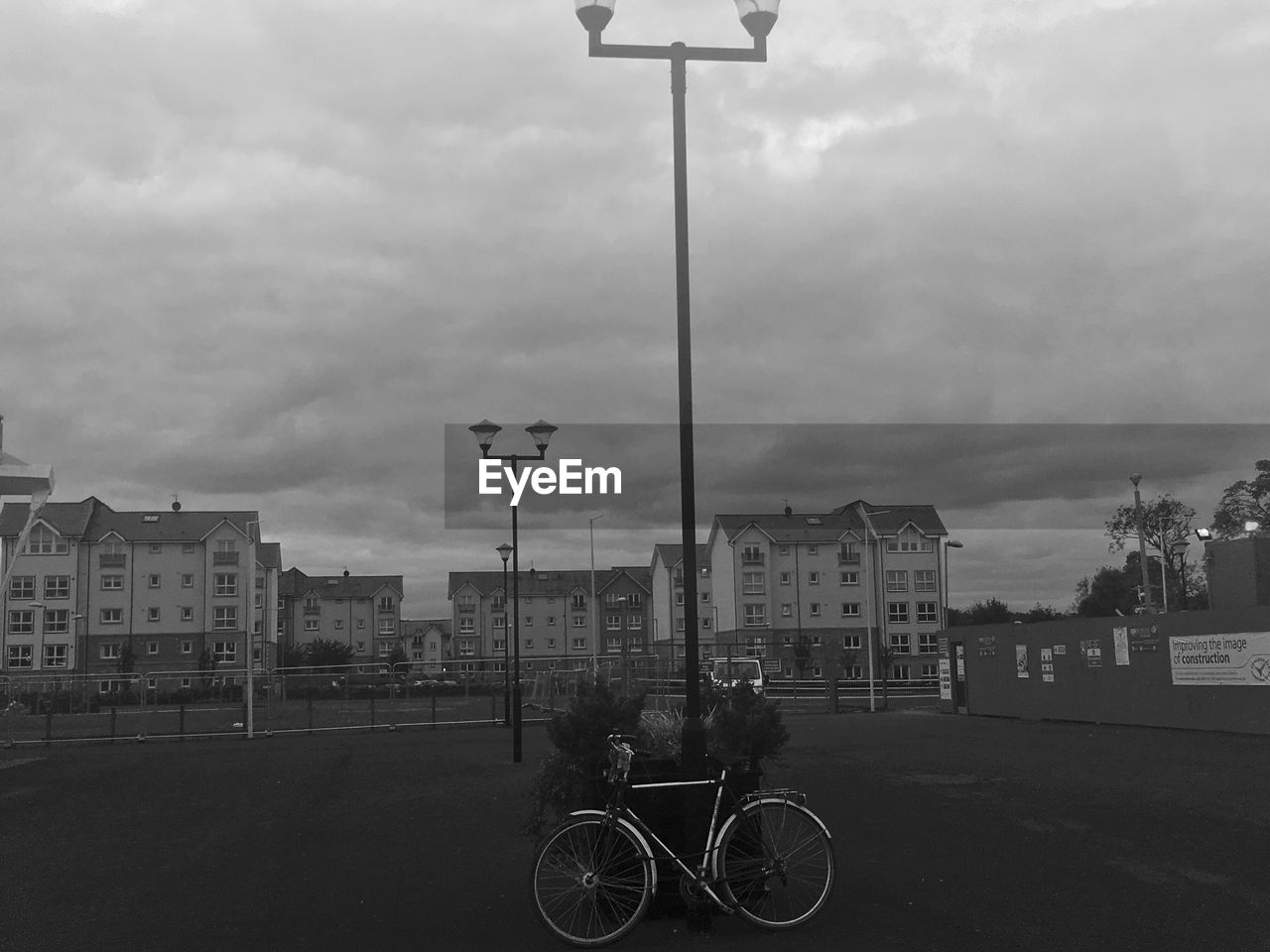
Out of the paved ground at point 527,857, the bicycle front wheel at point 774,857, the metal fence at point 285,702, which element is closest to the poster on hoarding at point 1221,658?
the paved ground at point 527,857

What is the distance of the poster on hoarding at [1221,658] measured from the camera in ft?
80.6

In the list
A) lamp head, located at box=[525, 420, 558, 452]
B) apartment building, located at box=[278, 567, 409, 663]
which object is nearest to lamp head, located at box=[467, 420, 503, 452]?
lamp head, located at box=[525, 420, 558, 452]

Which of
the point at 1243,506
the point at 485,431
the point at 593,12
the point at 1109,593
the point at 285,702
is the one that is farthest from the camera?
the point at 1109,593

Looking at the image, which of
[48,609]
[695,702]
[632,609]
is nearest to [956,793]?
[695,702]

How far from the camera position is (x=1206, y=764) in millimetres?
17828

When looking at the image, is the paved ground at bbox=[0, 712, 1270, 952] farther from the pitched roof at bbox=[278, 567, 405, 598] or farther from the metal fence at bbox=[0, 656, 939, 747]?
the pitched roof at bbox=[278, 567, 405, 598]

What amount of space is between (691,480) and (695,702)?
1.50 meters

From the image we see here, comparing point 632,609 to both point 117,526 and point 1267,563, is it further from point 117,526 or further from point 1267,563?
point 1267,563

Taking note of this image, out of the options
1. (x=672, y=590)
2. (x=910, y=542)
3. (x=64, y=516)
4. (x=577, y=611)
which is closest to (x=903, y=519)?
(x=910, y=542)

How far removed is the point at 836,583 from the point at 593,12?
275ft

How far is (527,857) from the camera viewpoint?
10.6 metres

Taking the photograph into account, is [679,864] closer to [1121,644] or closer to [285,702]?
[1121,644]

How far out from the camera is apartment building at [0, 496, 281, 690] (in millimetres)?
83125

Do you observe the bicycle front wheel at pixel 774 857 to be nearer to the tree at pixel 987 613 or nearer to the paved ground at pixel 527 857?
the paved ground at pixel 527 857
